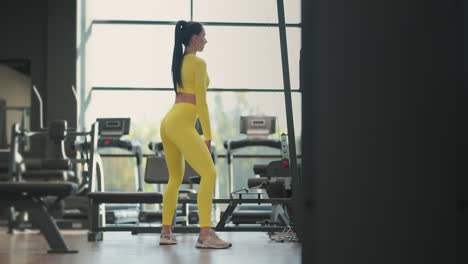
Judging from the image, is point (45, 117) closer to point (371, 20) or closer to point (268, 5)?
point (268, 5)

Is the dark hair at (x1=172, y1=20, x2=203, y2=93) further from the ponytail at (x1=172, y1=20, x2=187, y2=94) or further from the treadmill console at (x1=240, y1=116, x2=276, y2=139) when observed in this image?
the treadmill console at (x1=240, y1=116, x2=276, y2=139)

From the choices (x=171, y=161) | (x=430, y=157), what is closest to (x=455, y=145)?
(x=430, y=157)

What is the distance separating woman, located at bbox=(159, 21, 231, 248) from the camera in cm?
369

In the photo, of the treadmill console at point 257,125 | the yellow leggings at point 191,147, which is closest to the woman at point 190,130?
the yellow leggings at point 191,147

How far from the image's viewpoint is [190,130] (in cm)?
375

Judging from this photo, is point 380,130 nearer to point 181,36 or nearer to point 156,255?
point 156,255

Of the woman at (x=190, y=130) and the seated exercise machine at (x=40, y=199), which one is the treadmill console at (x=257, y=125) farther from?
the seated exercise machine at (x=40, y=199)

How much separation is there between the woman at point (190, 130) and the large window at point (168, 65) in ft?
13.9

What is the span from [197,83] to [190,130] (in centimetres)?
27

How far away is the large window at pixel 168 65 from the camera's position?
26.7 feet

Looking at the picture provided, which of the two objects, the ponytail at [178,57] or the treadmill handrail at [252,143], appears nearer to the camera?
the ponytail at [178,57]

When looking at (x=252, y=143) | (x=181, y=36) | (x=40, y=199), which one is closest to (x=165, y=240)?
(x=40, y=199)

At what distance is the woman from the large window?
13.9ft

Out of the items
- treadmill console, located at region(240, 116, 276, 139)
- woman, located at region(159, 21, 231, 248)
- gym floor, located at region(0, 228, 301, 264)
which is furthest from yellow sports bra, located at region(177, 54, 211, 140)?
treadmill console, located at region(240, 116, 276, 139)
